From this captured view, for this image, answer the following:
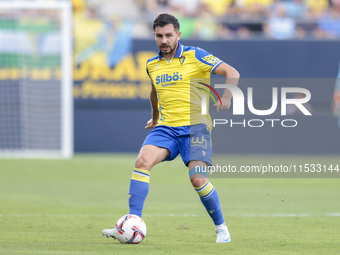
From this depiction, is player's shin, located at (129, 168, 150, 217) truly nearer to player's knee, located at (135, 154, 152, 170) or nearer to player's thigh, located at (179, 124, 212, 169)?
player's knee, located at (135, 154, 152, 170)

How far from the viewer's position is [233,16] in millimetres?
16422

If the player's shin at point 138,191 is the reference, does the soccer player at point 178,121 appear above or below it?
above

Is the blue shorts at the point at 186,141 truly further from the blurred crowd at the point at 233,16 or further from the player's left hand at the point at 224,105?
the blurred crowd at the point at 233,16

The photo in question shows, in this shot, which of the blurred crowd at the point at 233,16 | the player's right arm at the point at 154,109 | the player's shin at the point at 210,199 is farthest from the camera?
the blurred crowd at the point at 233,16

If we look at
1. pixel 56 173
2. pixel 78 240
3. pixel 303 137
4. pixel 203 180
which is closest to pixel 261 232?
pixel 203 180

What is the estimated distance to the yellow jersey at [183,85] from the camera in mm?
5492

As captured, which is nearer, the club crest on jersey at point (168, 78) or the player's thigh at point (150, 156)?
the player's thigh at point (150, 156)

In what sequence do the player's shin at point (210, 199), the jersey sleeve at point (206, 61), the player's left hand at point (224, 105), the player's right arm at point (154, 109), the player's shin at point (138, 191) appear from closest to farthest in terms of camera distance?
the player's left hand at point (224, 105)
the player's shin at point (138, 191)
the player's shin at point (210, 199)
the jersey sleeve at point (206, 61)
the player's right arm at point (154, 109)

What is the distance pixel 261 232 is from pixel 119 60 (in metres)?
9.97

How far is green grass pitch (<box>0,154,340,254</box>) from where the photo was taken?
5006 mm

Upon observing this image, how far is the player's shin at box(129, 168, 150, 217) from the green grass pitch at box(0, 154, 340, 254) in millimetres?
309

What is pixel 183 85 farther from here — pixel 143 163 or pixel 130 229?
pixel 130 229

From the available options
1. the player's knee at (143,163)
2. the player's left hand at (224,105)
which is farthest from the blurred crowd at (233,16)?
the player's left hand at (224,105)

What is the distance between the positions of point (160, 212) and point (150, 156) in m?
2.36
